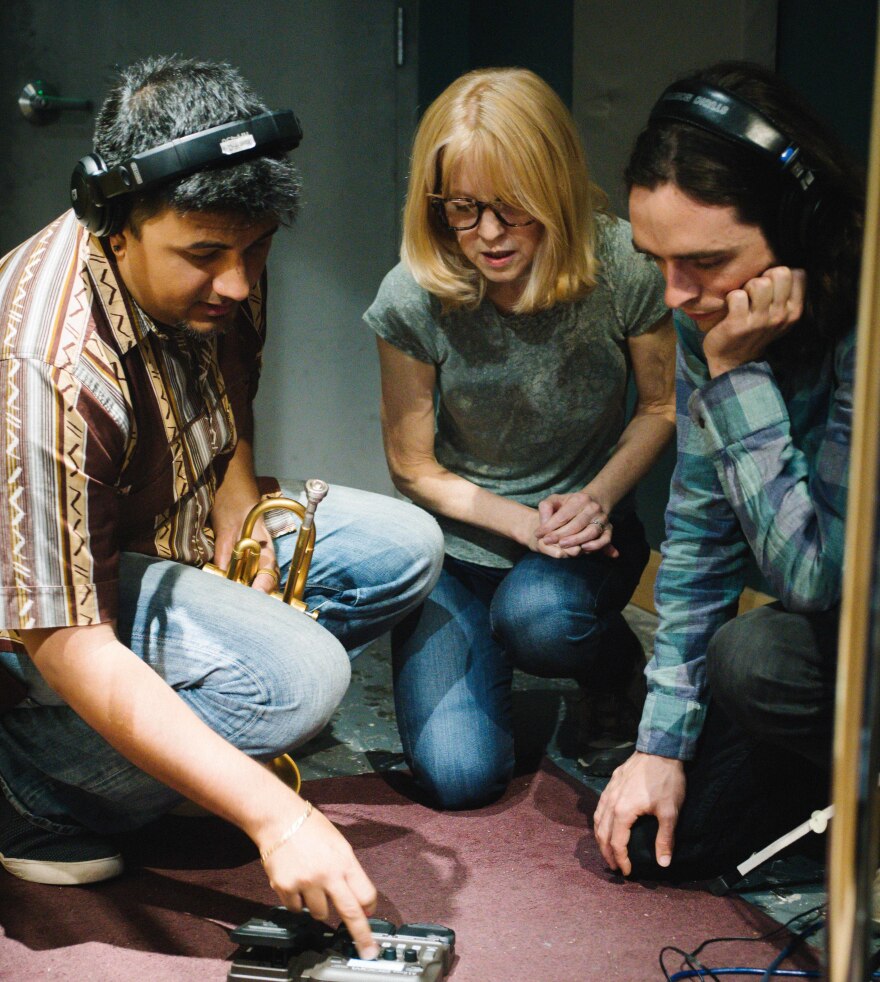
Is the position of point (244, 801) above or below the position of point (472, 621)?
above

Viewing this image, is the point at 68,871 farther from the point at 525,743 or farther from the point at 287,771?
the point at 525,743

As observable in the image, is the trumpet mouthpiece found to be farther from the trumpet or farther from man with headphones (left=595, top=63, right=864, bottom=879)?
man with headphones (left=595, top=63, right=864, bottom=879)

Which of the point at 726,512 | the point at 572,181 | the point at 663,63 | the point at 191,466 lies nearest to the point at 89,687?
the point at 191,466

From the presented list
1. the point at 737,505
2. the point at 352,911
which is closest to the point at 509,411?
the point at 737,505

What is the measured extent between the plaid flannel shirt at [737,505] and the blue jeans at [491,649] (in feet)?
0.94

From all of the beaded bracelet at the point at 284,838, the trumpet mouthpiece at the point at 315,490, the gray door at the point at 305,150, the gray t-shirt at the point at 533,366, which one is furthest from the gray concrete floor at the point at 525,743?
the gray door at the point at 305,150

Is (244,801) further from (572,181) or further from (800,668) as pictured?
(572,181)

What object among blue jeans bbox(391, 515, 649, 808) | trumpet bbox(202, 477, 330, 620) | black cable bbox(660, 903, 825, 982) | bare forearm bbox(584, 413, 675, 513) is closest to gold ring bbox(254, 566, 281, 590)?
trumpet bbox(202, 477, 330, 620)

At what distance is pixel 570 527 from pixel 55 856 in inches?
33.6

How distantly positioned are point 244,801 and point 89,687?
0.70 ft

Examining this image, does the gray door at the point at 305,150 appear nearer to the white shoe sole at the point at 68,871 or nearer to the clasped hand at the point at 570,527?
the clasped hand at the point at 570,527

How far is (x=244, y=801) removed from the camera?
1132 millimetres

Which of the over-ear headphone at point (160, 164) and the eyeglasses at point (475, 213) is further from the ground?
the over-ear headphone at point (160, 164)

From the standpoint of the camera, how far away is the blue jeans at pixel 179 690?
56.4 inches
